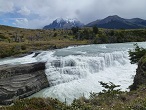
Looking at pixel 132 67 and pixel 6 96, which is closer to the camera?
pixel 6 96

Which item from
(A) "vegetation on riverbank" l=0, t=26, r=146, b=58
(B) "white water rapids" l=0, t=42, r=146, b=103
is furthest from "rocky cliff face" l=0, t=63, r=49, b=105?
(A) "vegetation on riverbank" l=0, t=26, r=146, b=58

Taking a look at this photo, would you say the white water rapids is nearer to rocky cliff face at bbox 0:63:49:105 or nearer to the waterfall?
the waterfall

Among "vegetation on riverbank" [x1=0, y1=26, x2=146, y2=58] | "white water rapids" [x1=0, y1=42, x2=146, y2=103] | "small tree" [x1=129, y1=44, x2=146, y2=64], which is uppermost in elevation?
"small tree" [x1=129, y1=44, x2=146, y2=64]

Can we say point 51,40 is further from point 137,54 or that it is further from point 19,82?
point 137,54

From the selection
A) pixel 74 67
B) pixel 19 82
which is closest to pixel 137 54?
pixel 74 67

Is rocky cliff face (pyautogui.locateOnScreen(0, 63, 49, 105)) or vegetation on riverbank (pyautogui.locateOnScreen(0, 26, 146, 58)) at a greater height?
vegetation on riverbank (pyautogui.locateOnScreen(0, 26, 146, 58))

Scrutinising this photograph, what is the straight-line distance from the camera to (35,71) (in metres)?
35.4

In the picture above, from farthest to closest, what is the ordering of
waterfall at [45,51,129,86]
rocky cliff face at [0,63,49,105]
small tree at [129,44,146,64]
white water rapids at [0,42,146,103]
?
waterfall at [45,51,129,86], white water rapids at [0,42,146,103], rocky cliff face at [0,63,49,105], small tree at [129,44,146,64]

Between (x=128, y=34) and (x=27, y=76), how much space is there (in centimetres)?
8411

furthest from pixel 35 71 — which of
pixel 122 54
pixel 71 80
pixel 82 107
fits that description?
pixel 82 107

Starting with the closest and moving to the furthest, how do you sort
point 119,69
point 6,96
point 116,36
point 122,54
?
point 6,96
point 119,69
point 122,54
point 116,36

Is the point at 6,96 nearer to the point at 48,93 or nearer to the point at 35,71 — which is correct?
the point at 48,93

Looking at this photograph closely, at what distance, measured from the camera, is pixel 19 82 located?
31188 mm

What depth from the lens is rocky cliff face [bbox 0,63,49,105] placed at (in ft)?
94.9
